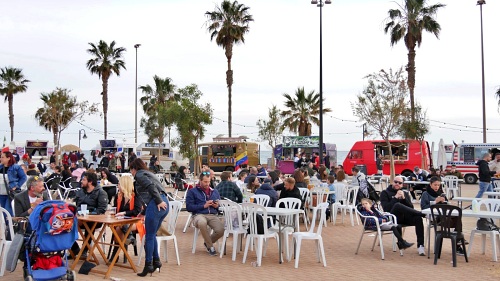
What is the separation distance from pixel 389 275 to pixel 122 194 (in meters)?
3.95

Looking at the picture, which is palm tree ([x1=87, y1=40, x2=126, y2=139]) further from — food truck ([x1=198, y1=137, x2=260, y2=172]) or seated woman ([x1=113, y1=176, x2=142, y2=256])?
seated woman ([x1=113, y1=176, x2=142, y2=256])

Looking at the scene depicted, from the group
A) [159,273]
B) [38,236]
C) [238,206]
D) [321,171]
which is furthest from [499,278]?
[321,171]

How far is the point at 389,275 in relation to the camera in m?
7.97

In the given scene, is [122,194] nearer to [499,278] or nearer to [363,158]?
[499,278]

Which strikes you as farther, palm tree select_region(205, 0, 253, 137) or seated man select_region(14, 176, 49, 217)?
palm tree select_region(205, 0, 253, 137)

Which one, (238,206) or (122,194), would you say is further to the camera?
(238,206)

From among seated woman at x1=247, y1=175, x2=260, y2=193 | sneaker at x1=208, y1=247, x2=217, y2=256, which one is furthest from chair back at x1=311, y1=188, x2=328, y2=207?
sneaker at x1=208, y1=247, x2=217, y2=256

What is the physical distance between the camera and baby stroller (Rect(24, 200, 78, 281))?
6.58m

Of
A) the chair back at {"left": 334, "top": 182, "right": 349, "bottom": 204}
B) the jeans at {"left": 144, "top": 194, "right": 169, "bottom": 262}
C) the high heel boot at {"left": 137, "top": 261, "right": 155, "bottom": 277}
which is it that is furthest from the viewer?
the chair back at {"left": 334, "top": 182, "right": 349, "bottom": 204}

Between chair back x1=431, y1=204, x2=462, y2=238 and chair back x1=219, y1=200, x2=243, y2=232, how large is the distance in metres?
2.96

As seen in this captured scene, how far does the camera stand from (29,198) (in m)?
8.05

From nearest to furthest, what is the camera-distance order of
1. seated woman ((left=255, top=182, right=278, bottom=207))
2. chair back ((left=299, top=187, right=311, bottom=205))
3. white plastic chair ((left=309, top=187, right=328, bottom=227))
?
seated woman ((left=255, top=182, right=278, bottom=207))
chair back ((left=299, top=187, right=311, bottom=205))
white plastic chair ((left=309, top=187, right=328, bottom=227))

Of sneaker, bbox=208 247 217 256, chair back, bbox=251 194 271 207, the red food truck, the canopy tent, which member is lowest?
sneaker, bbox=208 247 217 256

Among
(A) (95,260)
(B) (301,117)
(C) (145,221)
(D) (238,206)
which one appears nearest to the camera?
(C) (145,221)
